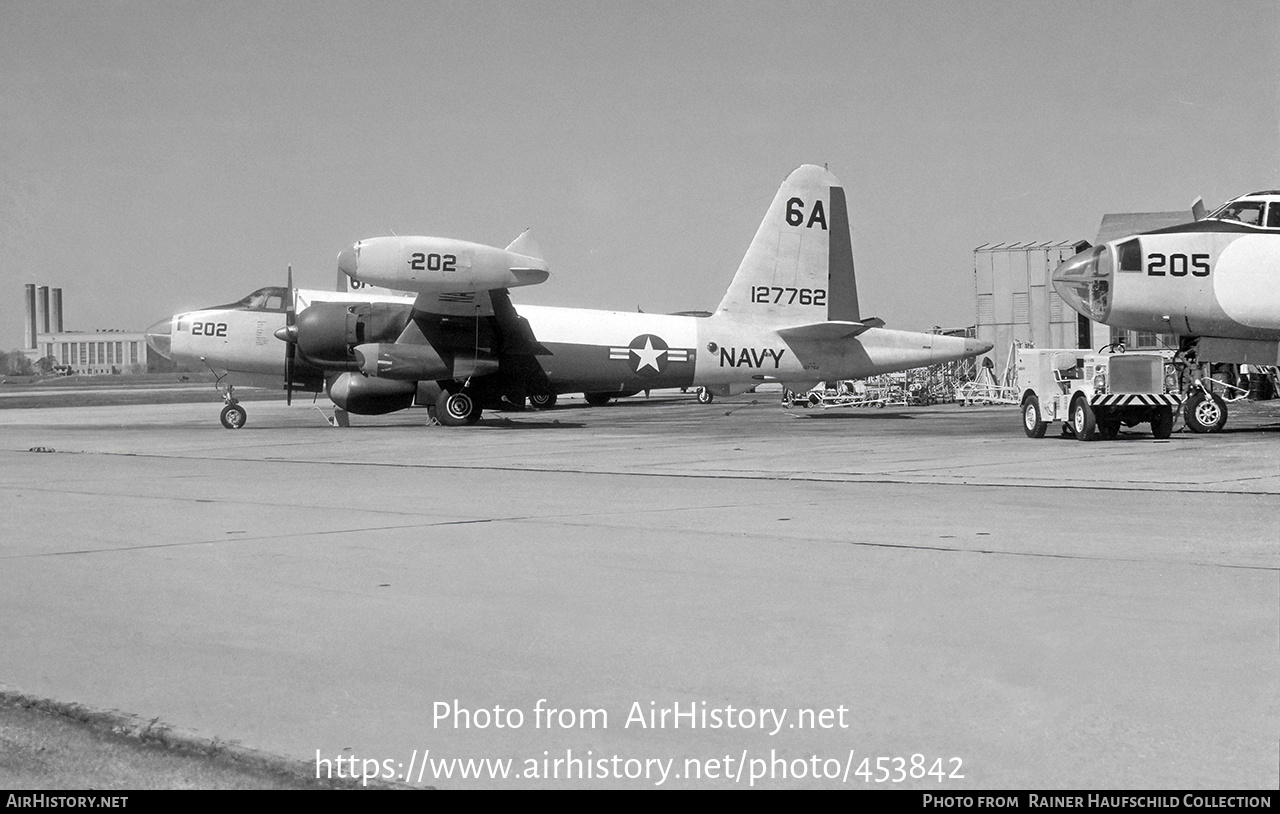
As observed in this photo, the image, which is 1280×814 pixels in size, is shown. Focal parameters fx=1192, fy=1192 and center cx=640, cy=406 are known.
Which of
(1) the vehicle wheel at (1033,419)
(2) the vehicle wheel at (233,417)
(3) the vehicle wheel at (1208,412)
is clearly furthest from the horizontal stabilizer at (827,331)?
(2) the vehicle wheel at (233,417)

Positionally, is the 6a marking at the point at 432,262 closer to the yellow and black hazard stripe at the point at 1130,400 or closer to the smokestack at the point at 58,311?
the yellow and black hazard stripe at the point at 1130,400

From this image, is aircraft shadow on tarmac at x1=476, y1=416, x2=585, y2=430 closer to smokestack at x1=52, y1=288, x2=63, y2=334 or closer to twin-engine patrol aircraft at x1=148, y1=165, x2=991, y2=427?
twin-engine patrol aircraft at x1=148, y1=165, x2=991, y2=427

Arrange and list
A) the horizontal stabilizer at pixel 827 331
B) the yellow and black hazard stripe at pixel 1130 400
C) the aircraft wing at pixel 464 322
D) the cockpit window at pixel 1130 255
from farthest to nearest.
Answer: the horizontal stabilizer at pixel 827 331
the aircraft wing at pixel 464 322
the cockpit window at pixel 1130 255
the yellow and black hazard stripe at pixel 1130 400

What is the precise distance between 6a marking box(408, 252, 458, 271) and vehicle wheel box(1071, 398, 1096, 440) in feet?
39.9

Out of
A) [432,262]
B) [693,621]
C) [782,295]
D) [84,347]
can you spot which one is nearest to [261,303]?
[432,262]

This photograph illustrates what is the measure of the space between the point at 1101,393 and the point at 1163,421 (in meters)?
1.02

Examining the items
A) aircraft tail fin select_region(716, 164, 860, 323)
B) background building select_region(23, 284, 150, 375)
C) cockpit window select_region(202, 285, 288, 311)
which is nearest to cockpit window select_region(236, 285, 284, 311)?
cockpit window select_region(202, 285, 288, 311)

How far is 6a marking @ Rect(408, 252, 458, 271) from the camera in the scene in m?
23.5

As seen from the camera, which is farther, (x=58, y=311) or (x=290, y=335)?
(x=58, y=311)

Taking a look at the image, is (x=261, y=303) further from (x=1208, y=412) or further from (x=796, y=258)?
(x=1208, y=412)

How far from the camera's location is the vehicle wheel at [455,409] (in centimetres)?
2677

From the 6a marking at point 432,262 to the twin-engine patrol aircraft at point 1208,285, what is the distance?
39.6 feet

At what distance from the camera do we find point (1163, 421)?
17.9m
